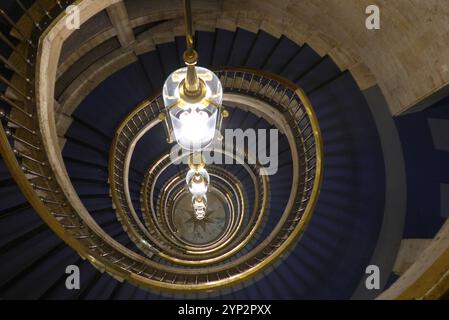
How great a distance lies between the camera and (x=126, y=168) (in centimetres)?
686

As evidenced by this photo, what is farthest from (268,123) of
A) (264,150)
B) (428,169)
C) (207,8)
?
(428,169)

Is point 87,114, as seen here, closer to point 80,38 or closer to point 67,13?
point 80,38

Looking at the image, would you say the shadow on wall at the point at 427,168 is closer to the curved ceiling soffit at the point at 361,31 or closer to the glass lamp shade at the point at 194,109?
the curved ceiling soffit at the point at 361,31

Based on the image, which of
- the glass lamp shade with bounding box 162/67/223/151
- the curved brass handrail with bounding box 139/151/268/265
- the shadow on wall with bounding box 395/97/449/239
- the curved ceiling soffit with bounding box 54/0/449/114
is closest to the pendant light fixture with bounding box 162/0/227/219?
the glass lamp shade with bounding box 162/67/223/151

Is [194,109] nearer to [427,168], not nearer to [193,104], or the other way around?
[193,104]

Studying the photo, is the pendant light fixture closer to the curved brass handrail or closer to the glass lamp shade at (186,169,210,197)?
the glass lamp shade at (186,169,210,197)

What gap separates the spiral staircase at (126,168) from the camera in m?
3.65

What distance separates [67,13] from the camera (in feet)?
13.3

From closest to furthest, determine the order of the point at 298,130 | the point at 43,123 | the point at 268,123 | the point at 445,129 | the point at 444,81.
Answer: the point at 43,123
the point at 444,81
the point at 445,129
the point at 298,130
the point at 268,123

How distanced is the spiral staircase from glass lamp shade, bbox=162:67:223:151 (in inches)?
63.4

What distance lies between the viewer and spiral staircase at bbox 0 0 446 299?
3.65 m

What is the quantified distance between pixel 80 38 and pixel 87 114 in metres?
1.67

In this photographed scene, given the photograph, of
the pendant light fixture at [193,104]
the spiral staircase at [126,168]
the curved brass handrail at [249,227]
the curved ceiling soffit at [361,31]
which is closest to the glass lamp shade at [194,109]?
the pendant light fixture at [193,104]

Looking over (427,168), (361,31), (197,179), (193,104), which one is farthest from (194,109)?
(427,168)
